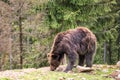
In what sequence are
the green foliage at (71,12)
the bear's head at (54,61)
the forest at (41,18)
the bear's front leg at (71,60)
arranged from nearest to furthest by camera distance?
the bear's front leg at (71,60) → the bear's head at (54,61) → the forest at (41,18) → the green foliage at (71,12)

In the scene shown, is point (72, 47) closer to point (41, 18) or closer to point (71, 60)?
point (71, 60)

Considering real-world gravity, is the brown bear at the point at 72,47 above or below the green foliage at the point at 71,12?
below

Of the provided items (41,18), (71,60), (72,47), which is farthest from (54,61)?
(41,18)

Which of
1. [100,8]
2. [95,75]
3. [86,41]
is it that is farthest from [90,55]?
[100,8]

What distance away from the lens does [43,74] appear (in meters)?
10.5

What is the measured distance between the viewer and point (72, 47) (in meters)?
11.9

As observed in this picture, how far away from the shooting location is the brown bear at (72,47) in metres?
11.8

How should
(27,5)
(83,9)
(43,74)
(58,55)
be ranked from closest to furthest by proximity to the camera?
(43,74) → (58,55) → (27,5) → (83,9)

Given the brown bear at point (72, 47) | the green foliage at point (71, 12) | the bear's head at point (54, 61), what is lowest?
the bear's head at point (54, 61)

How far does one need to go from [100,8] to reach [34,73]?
12.3m

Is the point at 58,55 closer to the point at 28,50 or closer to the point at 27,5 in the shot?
the point at 27,5

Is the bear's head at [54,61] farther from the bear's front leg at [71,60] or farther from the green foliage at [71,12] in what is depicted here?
the green foliage at [71,12]

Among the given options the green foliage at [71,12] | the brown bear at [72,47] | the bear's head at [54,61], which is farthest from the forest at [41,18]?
the bear's head at [54,61]

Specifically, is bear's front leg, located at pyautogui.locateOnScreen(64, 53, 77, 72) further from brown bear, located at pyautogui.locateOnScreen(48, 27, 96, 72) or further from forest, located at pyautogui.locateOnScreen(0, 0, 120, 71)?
forest, located at pyautogui.locateOnScreen(0, 0, 120, 71)
